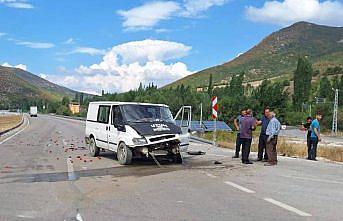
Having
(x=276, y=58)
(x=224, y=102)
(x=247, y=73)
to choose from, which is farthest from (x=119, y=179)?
(x=276, y=58)

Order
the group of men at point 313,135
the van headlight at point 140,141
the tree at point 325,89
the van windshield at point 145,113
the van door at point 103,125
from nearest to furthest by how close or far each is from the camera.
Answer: the van headlight at point 140,141, the van windshield at point 145,113, the van door at point 103,125, the group of men at point 313,135, the tree at point 325,89

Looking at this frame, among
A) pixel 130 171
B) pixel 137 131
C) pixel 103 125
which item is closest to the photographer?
pixel 130 171

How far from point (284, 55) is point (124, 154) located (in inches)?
5971

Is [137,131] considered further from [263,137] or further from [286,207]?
[286,207]

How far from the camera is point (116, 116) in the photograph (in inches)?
634

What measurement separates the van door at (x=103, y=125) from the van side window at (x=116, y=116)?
40 centimetres

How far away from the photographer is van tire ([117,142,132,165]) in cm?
1495

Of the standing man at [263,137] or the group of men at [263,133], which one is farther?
the standing man at [263,137]

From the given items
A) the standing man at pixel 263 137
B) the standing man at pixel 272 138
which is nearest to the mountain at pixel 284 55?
the standing man at pixel 263 137

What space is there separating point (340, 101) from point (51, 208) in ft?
328

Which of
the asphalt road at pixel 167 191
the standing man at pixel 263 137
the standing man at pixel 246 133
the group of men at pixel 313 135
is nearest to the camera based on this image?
the asphalt road at pixel 167 191

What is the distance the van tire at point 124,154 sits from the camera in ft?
49.0

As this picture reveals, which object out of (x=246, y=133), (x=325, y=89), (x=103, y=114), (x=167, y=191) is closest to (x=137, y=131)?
(x=103, y=114)

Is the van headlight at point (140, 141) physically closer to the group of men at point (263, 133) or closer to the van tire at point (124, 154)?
the van tire at point (124, 154)
